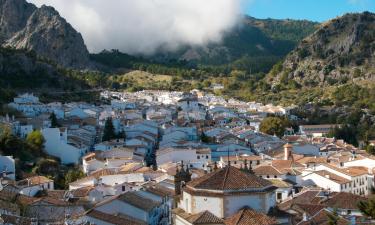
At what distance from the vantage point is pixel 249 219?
73.9 feet

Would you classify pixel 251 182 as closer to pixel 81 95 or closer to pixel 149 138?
pixel 149 138

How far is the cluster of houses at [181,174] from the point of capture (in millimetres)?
23797

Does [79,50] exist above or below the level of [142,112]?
above

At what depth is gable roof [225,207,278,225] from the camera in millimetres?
22422

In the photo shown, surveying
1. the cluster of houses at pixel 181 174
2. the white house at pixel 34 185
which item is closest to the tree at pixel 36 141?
the cluster of houses at pixel 181 174

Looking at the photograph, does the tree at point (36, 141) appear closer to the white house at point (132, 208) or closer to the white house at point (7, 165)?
the white house at point (7, 165)

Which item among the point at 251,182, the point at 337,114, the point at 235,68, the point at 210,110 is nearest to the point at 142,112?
the point at 210,110

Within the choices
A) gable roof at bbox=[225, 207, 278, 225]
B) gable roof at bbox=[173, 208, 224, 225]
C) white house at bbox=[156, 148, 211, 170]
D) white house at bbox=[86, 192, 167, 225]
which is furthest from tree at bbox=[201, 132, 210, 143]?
gable roof at bbox=[225, 207, 278, 225]

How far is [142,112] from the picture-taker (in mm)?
90938

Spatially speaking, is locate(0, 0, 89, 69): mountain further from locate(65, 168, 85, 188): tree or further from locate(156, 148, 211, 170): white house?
locate(65, 168, 85, 188): tree

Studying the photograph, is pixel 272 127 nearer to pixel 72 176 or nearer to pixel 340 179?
pixel 340 179

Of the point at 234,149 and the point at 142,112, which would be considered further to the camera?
the point at 142,112

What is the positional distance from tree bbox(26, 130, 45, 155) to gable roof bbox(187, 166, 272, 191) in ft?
104

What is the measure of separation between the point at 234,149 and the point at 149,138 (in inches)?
363
